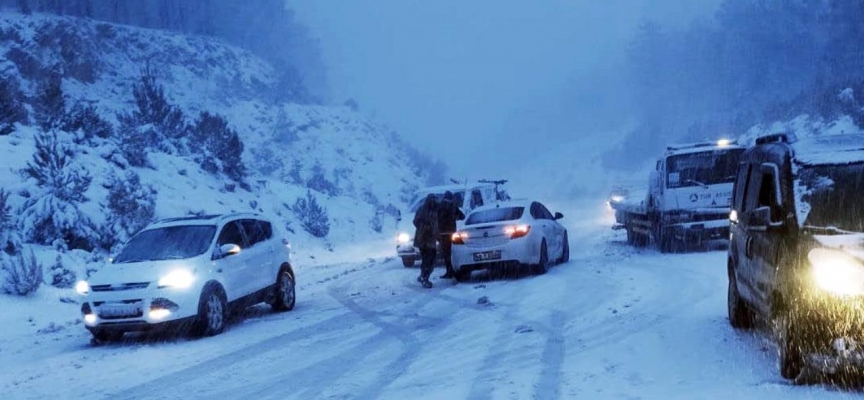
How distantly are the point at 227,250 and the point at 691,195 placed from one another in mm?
10328

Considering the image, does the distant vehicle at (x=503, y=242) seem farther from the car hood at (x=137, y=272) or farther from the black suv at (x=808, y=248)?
the black suv at (x=808, y=248)

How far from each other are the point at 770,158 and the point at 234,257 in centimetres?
773

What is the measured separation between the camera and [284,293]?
13547 millimetres

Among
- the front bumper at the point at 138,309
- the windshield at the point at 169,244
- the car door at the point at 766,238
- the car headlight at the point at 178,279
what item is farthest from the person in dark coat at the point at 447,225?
the car door at the point at 766,238

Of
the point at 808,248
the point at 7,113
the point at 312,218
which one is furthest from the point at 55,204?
the point at 808,248

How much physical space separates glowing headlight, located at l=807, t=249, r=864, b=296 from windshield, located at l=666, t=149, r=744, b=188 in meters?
12.0

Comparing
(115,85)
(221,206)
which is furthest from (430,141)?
(221,206)

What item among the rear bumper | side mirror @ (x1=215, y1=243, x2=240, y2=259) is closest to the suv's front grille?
side mirror @ (x1=215, y1=243, x2=240, y2=259)

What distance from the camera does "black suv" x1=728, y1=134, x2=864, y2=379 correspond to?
5.94 m

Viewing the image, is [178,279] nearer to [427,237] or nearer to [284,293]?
[284,293]

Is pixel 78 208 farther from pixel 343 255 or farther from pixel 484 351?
pixel 484 351

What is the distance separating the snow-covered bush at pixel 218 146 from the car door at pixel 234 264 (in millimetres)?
17281

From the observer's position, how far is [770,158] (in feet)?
Answer: 25.0

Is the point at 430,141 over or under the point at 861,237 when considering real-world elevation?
over
